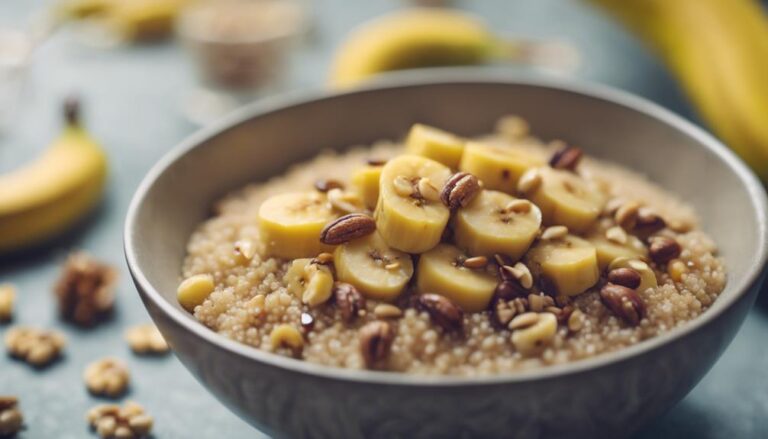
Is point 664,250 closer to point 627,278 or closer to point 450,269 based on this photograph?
point 627,278

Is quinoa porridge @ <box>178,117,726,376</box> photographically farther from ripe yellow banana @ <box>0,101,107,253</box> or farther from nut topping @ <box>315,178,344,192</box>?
ripe yellow banana @ <box>0,101,107,253</box>

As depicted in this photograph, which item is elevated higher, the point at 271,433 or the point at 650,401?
the point at 650,401

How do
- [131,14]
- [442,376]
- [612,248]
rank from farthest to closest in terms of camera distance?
[131,14], [612,248], [442,376]

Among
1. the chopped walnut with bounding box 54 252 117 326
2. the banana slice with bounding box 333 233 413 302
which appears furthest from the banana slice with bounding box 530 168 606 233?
the chopped walnut with bounding box 54 252 117 326

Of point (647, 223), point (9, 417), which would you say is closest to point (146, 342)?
point (9, 417)

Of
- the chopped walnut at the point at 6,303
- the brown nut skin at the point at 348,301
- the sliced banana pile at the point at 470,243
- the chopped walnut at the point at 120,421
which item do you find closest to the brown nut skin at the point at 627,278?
the sliced banana pile at the point at 470,243

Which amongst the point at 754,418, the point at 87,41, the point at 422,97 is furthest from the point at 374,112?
the point at 87,41

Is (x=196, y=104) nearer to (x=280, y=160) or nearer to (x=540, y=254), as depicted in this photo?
(x=280, y=160)
